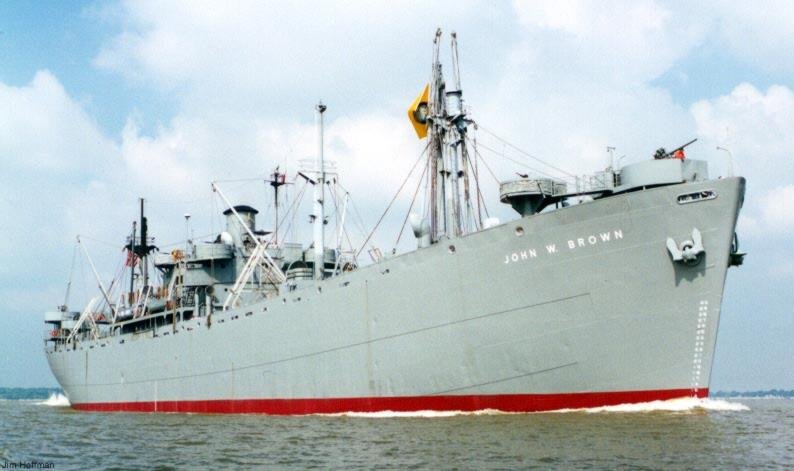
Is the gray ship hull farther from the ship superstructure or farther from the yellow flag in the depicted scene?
the yellow flag

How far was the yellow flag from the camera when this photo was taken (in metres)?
29.6

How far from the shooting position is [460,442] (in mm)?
17375

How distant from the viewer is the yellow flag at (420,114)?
2958 centimetres

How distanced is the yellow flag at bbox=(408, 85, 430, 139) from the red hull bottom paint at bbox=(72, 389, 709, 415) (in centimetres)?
1117

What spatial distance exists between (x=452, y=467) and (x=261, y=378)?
57.9ft

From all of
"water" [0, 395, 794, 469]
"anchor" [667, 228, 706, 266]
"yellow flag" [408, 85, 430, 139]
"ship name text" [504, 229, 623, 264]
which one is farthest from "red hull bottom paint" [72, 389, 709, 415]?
"yellow flag" [408, 85, 430, 139]

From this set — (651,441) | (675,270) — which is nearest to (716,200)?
(675,270)

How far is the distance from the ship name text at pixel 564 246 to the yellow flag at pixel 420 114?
901cm

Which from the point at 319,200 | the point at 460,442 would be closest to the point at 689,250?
the point at 460,442

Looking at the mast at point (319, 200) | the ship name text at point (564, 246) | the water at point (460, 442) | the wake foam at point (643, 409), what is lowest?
the water at point (460, 442)

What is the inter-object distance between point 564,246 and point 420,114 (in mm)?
10243

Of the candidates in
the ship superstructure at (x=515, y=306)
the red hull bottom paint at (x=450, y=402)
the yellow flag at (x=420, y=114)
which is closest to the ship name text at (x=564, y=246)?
the ship superstructure at (x=515, y=306)

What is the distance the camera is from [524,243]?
22.5 metres

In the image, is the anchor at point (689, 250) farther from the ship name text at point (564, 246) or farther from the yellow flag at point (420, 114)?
the yellow flag at point (420, 114)
